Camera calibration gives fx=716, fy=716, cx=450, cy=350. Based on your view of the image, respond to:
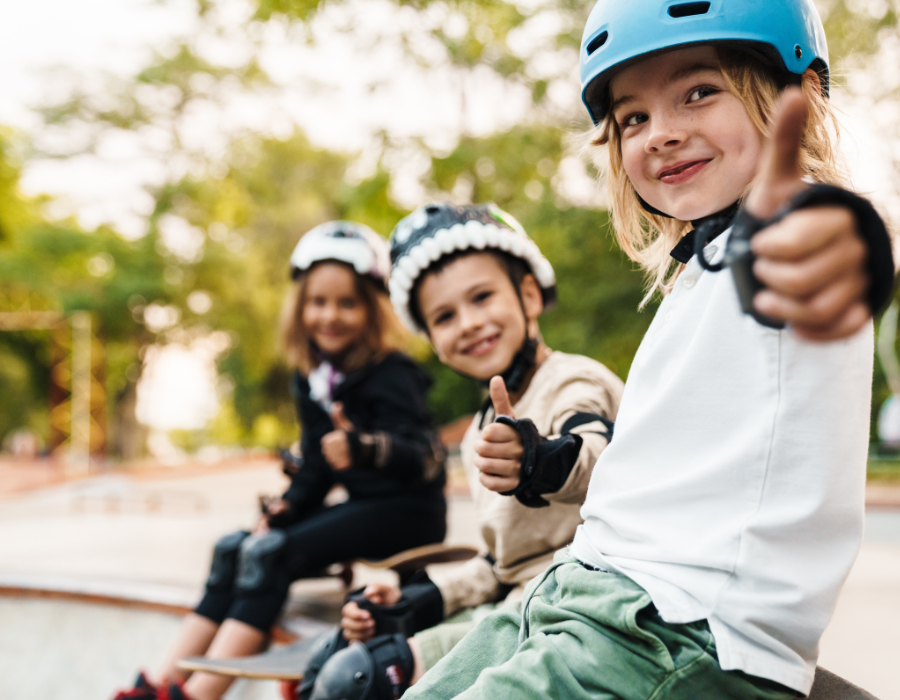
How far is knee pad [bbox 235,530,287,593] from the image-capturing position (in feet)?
7.82

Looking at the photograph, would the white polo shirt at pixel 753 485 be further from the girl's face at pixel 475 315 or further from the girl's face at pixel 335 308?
the girl's face at pixel 335 308

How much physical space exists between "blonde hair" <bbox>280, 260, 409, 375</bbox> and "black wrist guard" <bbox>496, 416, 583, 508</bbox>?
1.61 metres

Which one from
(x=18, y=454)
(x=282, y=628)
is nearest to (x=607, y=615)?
(x=282, y=628)

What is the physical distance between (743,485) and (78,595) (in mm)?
3595

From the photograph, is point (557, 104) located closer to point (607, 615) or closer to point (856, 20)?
point (856, 20)

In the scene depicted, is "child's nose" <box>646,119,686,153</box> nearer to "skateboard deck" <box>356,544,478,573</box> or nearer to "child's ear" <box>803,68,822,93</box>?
"child's ear" <box>803,68,822,93</box>

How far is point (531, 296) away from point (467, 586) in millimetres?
835

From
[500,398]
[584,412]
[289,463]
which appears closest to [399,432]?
[289,463]

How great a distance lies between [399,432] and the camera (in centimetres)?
270

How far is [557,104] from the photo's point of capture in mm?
9516

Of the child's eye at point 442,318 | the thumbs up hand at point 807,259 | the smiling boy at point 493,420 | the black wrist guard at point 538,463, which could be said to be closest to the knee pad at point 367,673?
the smiling boy at point 493,420

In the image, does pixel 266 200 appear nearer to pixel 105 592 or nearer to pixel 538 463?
pixel 105 592

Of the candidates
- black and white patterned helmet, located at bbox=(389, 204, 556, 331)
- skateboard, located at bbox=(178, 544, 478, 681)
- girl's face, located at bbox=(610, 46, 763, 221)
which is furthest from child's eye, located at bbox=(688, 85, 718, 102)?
skateboard, located at bbox=(178, 544, 478, 681)

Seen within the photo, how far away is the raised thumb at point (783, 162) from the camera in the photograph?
2.37 feet
